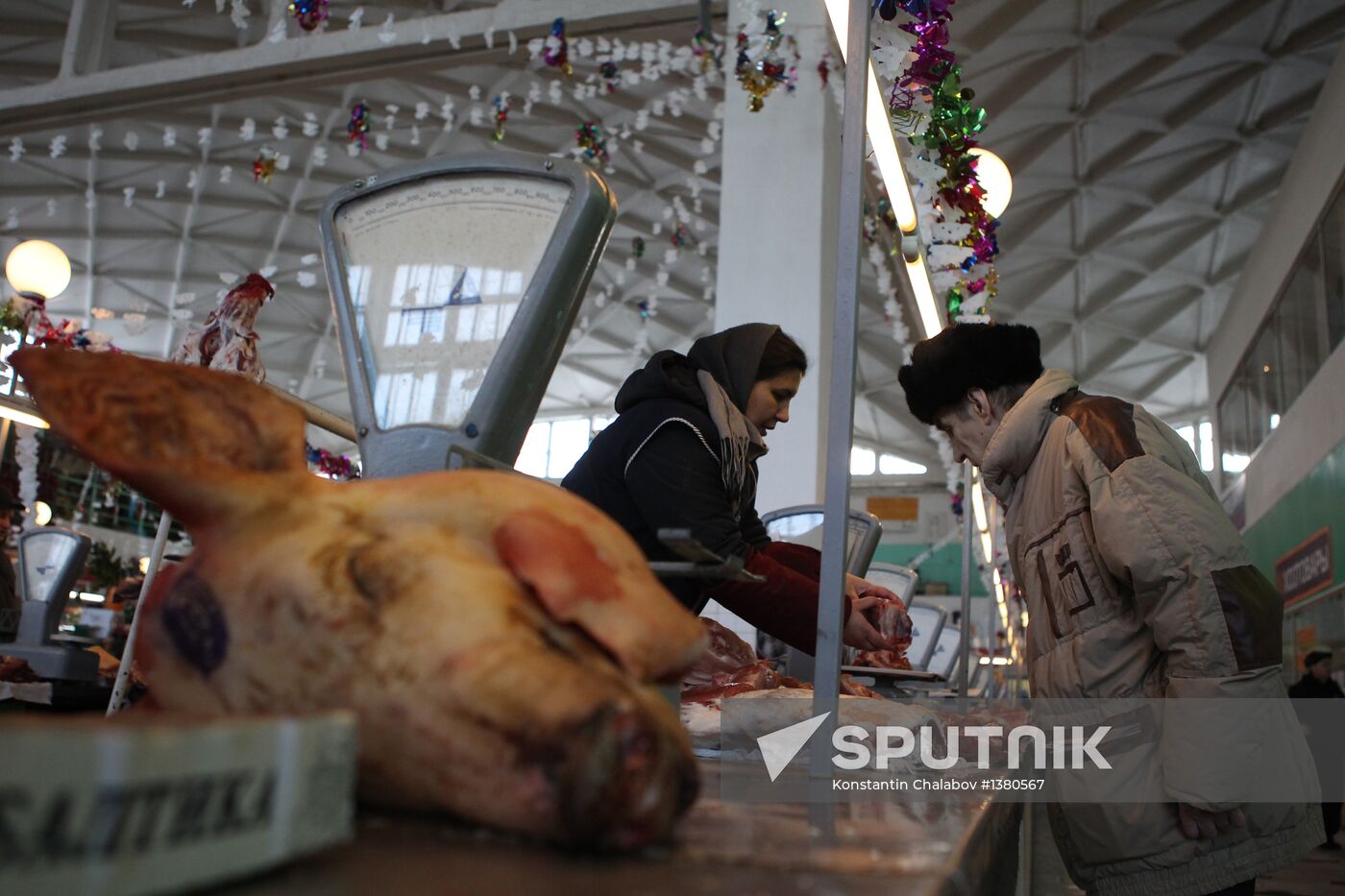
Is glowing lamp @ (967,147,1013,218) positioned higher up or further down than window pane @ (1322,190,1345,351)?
further down

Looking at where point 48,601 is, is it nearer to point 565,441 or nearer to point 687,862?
point 687,862

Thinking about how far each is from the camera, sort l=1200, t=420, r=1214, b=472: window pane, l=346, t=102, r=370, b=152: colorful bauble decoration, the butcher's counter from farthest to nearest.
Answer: l=1200, t=420, r=1214, b=472: window pane, l=346, t=102, r=370, b=152: colorful bauble decoration, the butcher's counter

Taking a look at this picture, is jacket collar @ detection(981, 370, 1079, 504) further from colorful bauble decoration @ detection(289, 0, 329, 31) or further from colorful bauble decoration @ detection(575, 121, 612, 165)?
colorful bauble decoration @ detection(575, 121, 612, 165)

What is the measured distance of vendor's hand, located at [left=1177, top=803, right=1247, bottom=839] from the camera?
6.68 feet

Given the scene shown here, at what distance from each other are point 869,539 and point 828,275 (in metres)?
2.68

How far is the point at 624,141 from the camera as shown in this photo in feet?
52.9

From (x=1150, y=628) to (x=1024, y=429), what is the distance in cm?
52

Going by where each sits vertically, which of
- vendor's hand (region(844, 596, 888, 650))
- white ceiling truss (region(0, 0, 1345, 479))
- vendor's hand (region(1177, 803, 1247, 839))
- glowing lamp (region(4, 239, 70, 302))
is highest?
white ceiling truss (region(0, 0, 1345, 479))

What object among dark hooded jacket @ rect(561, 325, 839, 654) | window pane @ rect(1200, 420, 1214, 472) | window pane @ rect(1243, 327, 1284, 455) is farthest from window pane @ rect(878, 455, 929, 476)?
dark hooded jacket @ rect(561, 325, 839, 654)

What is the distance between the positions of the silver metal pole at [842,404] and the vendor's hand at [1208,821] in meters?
0.93

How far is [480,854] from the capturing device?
0.68 meters

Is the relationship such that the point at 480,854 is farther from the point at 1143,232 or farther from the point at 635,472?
the point at 1143,232

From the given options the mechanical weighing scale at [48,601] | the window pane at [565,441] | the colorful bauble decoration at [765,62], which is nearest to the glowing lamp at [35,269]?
the mechanical weighing scale at [48,601]

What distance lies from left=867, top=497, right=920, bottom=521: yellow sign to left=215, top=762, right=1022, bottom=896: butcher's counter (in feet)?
95.4
